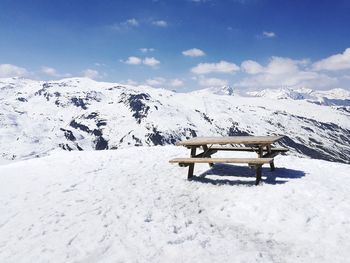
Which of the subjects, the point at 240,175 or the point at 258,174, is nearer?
the point at 258,174

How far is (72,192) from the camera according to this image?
16297mm

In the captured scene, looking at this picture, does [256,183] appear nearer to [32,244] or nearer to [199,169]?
[199,169]

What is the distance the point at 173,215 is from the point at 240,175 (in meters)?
6.17

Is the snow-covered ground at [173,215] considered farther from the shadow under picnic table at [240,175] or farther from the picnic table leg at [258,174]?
the picnic table leg at [258,174]

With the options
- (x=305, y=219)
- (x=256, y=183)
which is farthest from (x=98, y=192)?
(x=305, y=219)

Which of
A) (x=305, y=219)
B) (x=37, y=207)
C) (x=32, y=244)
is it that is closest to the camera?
(x=32, y=244)

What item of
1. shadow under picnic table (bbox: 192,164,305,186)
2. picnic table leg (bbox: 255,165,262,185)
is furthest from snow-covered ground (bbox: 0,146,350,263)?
picnic table leg (bbox: 255,165,262,185)

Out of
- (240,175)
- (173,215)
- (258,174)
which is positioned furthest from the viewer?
(240,175)

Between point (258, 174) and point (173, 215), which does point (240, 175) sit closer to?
point (258, 174)

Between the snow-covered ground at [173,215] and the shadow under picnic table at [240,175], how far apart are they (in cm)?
5

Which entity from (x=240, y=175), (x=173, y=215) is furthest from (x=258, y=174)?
(x=173, y=215)

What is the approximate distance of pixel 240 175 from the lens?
18.9 metres

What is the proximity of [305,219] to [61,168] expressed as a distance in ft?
44.3

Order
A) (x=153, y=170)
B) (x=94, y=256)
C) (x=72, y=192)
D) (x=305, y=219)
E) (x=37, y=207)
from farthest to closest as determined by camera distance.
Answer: (x=153, y=170), (x=72, y=192), (x=37, y=207), (x=305, y=219), (x=94, y=256)
